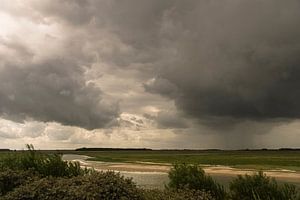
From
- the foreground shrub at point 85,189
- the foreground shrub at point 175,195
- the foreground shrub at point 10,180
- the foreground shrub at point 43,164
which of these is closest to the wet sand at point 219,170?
the foreground shrub at point 43,164

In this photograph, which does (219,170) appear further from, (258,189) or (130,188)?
(130,188)

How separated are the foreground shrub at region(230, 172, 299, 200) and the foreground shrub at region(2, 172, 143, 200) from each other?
5220 mm

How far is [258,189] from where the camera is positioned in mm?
22281

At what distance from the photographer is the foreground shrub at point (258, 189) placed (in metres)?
21.3

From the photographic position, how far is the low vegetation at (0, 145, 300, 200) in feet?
66.8

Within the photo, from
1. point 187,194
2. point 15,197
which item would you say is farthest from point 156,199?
point 15,197

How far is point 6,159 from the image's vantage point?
32.5 m

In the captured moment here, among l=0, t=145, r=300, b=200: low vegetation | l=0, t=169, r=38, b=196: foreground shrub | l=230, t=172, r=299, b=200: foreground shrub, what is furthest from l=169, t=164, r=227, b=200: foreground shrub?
l=0, t=169, r=38, b=196: foreground shrub

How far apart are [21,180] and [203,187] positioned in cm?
1048

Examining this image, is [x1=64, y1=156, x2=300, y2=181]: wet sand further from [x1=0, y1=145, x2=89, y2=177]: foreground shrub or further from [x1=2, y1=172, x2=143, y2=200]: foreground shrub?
[x1=2, y1=172, x2=143, y2=200]: foreground shrub

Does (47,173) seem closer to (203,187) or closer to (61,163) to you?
(61,163)

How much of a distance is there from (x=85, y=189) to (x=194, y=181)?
21.5ft

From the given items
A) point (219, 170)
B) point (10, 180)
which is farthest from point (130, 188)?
point (219, 170)

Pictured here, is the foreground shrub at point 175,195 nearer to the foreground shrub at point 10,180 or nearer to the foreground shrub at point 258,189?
the foreground shrub at point 258,189
